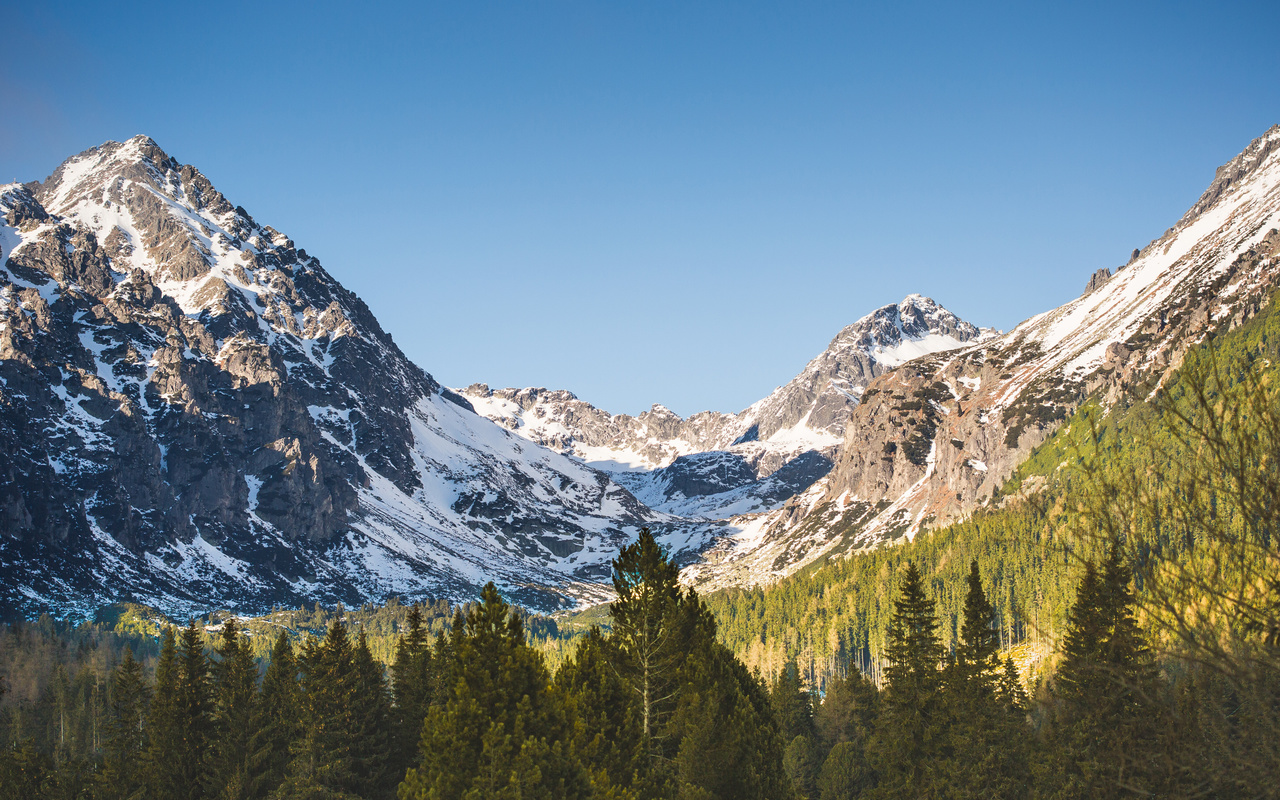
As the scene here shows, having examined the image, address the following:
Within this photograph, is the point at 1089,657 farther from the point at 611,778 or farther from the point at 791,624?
the point at 791,624

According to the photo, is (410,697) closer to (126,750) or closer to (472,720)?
(126,750)

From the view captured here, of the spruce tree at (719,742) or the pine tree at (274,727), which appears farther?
the pine tree at (274,727)

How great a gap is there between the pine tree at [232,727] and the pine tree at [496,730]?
2170cm

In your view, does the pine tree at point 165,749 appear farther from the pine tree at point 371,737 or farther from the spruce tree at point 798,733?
the spruce tree at point 798,733

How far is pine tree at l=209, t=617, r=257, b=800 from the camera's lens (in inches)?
1766

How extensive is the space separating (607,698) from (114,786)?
31.7 metres

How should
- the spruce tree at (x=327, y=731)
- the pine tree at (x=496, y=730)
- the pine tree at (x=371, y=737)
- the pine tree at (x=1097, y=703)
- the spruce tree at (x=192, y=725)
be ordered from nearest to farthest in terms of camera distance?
the pine tree at (x=496, y=730) < the pine tree at (x=1097, y=703) < the spruce tree at (x=327, y=731) < the spruce tree at (x=192, y=725) < the pine tree at (x=371, y=737)

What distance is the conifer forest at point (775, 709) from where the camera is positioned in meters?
13.0

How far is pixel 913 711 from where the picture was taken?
1948 inches

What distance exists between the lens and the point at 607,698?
34000mm

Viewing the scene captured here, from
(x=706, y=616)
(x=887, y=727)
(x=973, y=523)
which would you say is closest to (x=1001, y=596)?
(x=973, y=523)

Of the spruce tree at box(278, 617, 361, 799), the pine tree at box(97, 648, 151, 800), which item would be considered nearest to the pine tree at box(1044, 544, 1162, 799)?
the spruce tree at box(278, 617, 361, 799)

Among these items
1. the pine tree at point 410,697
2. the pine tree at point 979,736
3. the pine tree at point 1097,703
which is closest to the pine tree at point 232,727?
the pine tree at point 410,697

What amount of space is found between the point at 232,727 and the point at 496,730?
26.5 metres
